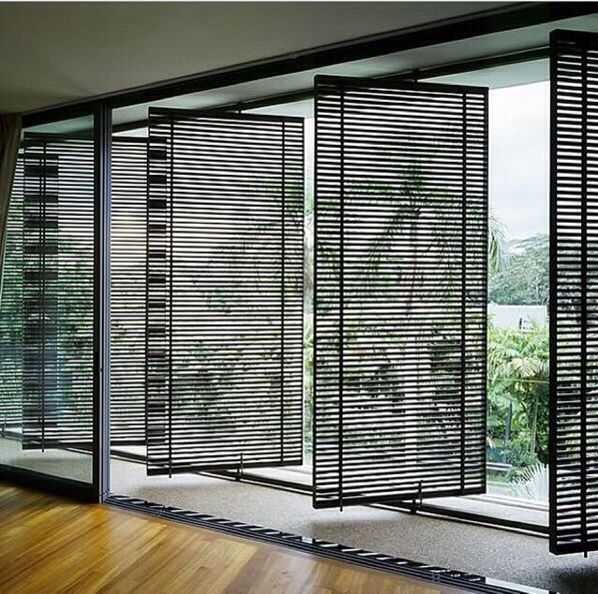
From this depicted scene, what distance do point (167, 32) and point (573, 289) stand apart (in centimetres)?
210

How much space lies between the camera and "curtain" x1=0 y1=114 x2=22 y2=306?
440 cm

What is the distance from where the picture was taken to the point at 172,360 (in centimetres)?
425

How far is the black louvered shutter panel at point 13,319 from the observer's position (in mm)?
4438

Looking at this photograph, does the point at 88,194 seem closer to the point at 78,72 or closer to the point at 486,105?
the point at 78,72

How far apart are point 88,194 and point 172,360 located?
3.77 feet

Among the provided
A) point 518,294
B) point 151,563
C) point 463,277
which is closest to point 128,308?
point 151,563

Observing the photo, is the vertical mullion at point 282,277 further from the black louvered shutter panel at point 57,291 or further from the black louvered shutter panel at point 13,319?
the black louvered shutter panel at point 13,319

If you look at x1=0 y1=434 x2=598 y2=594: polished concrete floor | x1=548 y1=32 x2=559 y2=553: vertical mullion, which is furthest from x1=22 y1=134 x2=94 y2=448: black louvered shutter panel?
x1=548 y1=32 x2=559 y2=553: vertical mullion

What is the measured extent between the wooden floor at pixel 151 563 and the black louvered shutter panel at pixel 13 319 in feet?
2.68

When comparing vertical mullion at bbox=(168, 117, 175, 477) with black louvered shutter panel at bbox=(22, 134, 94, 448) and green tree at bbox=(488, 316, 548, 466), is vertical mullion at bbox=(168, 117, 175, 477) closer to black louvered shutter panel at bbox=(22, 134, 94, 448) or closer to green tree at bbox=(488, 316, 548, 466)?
black louvered shutter panel at bbox=(22, 134, 94, 448)

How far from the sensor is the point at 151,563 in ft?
10.5

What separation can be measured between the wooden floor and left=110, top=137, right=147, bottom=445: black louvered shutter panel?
103 centimetres

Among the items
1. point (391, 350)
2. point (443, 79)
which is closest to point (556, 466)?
point (391, 350)

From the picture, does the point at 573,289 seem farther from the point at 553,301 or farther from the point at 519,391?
the point at 519,391
